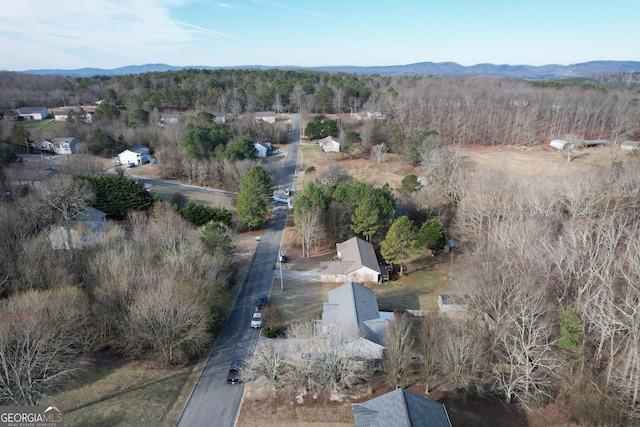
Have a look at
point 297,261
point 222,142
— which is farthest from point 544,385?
point 222,142

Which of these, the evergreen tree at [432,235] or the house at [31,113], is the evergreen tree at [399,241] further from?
the house at [31,113]

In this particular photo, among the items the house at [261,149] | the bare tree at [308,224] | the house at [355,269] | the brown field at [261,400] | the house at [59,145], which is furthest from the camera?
the house at [261,149]

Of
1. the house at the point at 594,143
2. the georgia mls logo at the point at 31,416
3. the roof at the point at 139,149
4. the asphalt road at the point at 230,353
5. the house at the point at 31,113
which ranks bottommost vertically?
the asphalt road at the point at 230,353

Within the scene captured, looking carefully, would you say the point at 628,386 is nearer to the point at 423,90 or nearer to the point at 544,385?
the point at 544,385

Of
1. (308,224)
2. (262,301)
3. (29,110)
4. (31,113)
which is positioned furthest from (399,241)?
(29,110)

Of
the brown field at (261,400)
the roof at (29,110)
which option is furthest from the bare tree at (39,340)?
the roof at (29,110)

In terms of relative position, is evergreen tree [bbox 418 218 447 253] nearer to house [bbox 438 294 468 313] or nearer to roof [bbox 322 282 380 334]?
house [bbox 438 294 468 313]

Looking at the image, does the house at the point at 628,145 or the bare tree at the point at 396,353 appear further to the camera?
the house at the point at 628,145
